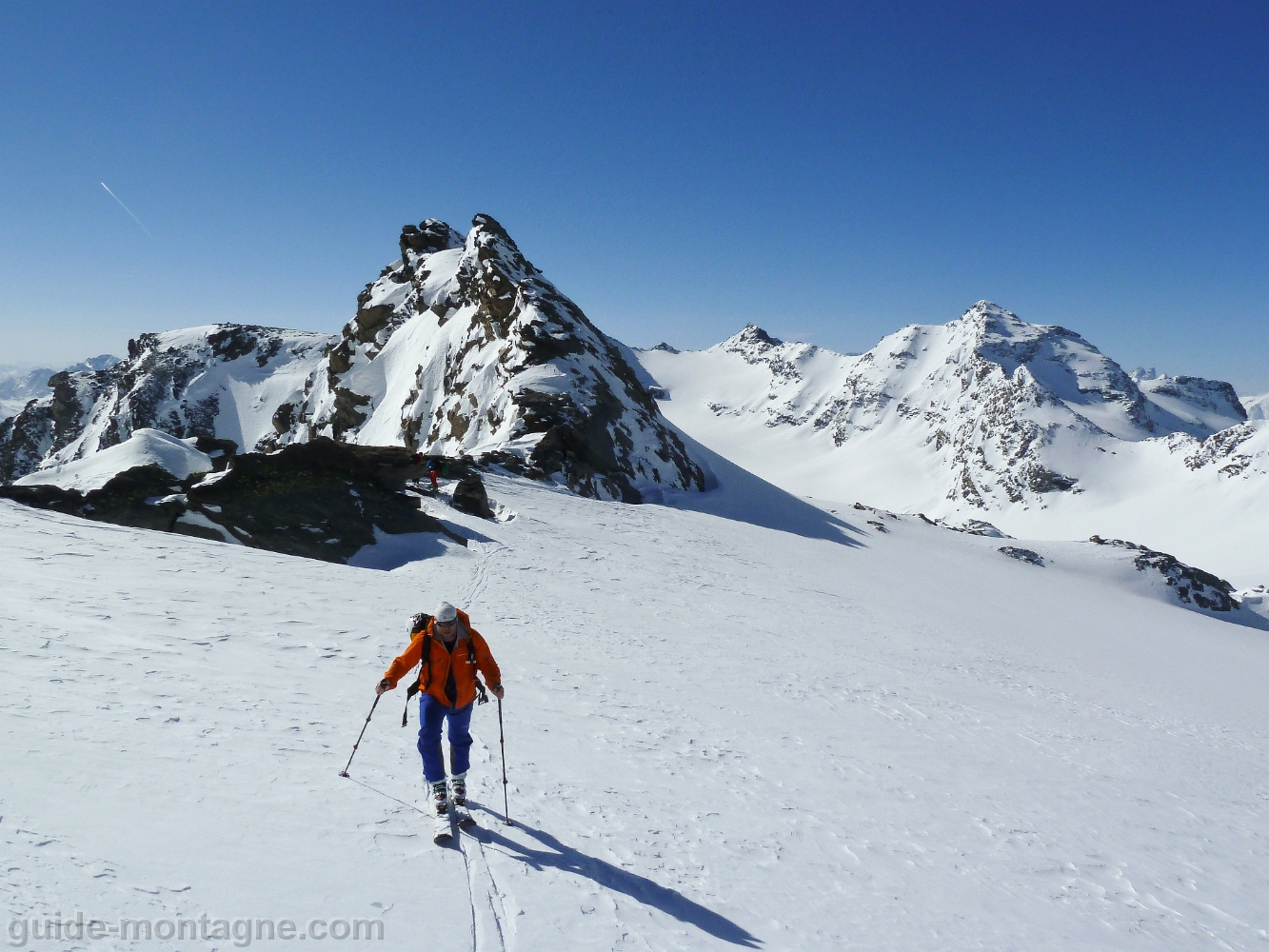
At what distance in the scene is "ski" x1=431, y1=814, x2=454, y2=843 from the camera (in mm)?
5707

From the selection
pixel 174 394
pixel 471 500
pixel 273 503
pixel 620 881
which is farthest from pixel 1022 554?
pixel 174 394

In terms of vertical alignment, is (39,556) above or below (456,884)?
above

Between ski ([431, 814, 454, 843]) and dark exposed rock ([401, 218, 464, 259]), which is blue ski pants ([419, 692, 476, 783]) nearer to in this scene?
ski ([431, 814, 454, 843])

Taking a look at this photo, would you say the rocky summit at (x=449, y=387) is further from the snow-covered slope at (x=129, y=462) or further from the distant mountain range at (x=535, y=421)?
the snow-covered slope at (x=129, y=462)

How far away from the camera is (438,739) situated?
6.27 m

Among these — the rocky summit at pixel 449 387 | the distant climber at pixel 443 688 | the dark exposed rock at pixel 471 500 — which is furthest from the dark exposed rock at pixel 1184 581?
the distant climber at pixel 443 688

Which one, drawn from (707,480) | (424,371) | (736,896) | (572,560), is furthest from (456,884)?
(424,371)

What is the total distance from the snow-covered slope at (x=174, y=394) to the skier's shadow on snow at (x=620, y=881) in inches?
3764

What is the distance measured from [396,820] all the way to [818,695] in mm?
8233

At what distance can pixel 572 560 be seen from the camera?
66.1 ft

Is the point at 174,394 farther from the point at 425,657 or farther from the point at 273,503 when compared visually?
the point at 425,657

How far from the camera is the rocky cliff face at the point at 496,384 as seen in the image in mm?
38250

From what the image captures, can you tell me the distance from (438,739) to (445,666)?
0.70 meters

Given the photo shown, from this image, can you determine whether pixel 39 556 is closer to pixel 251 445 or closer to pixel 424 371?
pixel 424 371
